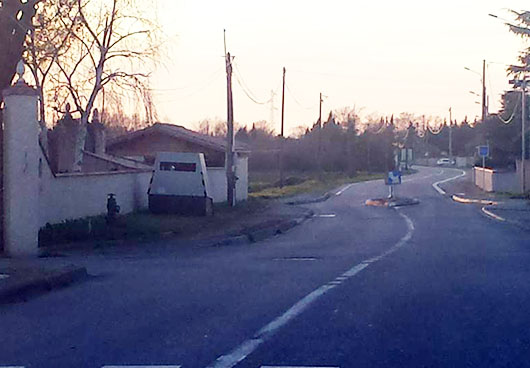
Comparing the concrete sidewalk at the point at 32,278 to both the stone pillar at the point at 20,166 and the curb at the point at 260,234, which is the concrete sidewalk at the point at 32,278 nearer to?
the stone pillar at the point at 20,166

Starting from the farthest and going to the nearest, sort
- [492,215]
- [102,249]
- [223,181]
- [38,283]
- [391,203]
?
[391,203] < [223,181] < [492,215] < [102,249] < [38,283]

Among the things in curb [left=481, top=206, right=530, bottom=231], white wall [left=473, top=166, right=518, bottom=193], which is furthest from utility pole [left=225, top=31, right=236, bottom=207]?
white wall [left=473, top=166, right=518, bottom=193]

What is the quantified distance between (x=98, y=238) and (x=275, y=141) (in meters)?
72.7

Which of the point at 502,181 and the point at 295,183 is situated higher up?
the point at 502,181

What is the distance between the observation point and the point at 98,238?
79.7 ft

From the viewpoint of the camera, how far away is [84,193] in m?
27.8

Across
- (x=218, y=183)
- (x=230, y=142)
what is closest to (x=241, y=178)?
(x=218, y=183)

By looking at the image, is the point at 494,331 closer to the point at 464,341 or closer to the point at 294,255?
the point at 464,341

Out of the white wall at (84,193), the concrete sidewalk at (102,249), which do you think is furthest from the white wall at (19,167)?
the white wall at (84,193)

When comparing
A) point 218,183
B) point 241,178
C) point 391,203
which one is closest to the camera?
point 218,183

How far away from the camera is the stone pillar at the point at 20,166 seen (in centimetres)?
1906

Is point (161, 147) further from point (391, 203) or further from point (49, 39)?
point (49, 39)

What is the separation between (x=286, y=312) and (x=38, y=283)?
14.9ft

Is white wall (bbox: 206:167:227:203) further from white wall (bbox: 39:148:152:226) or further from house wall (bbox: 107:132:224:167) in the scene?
white wall (bbox: 39:148:152:226)
